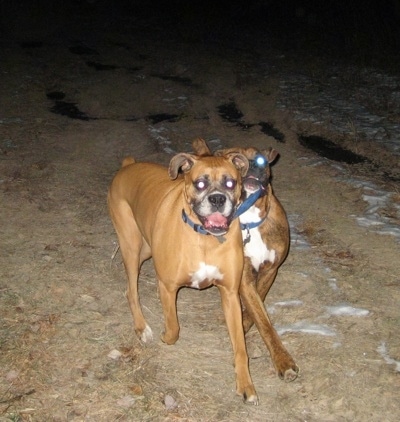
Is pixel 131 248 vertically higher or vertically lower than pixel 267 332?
higher

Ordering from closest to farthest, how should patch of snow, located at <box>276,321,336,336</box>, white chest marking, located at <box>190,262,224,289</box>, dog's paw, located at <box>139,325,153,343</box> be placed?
white chest marking, located at <box>190,262,224,289</box>, dog's paw, located at <box>139,325,153,343</box>, patch of snow, located at <box>276,321,336,336</box>

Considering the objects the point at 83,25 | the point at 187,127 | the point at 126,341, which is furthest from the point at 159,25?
the point at 126,341

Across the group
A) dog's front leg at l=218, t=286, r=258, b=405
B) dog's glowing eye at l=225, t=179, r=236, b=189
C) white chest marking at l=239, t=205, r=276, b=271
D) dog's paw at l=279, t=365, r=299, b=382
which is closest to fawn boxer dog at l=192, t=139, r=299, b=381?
white chest marking at l=239, t=205, r=276, b=271

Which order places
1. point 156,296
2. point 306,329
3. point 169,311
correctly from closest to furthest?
1. point 169,311
2. point 306,329
3. point 156,296

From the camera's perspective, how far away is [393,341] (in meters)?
4.25

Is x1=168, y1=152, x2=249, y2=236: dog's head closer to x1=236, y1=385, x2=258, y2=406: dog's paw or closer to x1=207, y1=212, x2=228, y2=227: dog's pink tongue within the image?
x1=207, y1=212, x2=228, y2=227: dog's pink tongue

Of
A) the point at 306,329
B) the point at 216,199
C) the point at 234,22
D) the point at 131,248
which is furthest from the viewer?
the point at 234,22

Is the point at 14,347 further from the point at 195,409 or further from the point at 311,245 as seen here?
the point at 311,245

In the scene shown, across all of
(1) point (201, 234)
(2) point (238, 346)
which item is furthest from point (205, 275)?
(2) point (238, 346)

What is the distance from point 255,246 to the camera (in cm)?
434

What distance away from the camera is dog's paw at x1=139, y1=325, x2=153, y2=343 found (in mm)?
4305

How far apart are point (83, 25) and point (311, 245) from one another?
1663 cm

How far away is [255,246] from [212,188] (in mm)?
906

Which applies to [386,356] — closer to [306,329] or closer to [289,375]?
[306,329]
